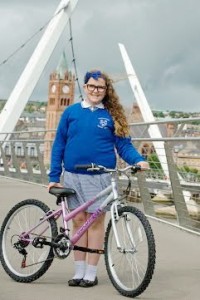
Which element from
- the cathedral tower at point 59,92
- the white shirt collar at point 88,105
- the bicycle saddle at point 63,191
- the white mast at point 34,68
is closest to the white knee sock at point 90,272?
the bicycle saddle at point 63,191

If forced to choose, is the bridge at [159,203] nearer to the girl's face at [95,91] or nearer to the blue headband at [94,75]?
the girl's face at [95,91]

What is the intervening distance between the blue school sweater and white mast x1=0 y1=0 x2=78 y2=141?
19542 millimetres

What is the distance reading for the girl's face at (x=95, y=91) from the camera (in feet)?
12.8

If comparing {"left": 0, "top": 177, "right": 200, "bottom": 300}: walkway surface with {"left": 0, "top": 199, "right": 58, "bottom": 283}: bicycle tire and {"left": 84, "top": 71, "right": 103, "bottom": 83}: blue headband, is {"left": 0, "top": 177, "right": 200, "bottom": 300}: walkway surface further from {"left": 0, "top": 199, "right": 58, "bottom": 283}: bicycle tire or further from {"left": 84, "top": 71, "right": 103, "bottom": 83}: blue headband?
{"left": 84, "top": 71, "right": 103, "bottom": 83}: blue headband

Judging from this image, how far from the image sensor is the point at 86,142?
3.87 meters

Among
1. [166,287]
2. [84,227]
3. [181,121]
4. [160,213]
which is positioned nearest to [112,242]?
[84,227]

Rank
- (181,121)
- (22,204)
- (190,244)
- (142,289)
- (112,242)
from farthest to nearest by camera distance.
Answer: (181,121), (190,244), (22,204), (112,242), (142,289)

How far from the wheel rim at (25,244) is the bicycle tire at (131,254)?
390mm

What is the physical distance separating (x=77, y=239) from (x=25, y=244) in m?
0.40

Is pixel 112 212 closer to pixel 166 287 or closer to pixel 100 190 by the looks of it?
pixel 100 190

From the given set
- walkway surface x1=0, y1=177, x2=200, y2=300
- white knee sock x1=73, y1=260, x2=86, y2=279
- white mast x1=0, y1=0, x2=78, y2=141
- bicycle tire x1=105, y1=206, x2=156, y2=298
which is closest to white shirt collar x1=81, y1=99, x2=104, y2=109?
bicycle tire x1=105, y1=206, x2=156, y2=298

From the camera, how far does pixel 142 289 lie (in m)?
3.62

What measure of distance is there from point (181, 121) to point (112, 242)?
423 centimetres

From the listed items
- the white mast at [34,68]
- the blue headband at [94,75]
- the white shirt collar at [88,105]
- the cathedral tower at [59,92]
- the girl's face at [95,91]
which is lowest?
the white shirt collar at [88,105]
